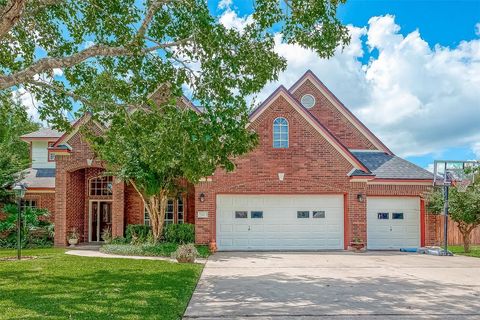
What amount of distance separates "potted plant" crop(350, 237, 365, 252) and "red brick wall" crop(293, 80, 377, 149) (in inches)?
218

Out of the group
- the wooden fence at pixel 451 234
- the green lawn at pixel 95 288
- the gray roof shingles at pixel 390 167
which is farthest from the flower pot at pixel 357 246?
the green lawn at pixel 95 288

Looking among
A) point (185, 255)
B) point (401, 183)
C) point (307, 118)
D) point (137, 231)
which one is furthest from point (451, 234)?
point (137, 231)

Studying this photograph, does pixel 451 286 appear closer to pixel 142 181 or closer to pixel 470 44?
pixel 470 44

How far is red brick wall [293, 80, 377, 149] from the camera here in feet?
71.1

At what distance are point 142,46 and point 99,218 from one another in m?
12.5

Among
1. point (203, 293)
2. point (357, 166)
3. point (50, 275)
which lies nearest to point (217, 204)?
point (357, 166)

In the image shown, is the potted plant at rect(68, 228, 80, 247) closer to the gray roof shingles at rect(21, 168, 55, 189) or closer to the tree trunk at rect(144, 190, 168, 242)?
the gray roof shingles at rect(21, 168, 55, 189)

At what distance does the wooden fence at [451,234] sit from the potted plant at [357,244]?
393cm

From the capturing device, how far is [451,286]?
9.72 metres

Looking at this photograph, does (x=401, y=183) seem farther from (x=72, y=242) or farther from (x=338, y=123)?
(x=72, y=242)

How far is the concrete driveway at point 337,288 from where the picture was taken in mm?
7232

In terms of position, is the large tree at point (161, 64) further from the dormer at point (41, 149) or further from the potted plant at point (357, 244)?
the dormer at point (41, 149)

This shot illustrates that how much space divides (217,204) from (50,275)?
7.94 meters

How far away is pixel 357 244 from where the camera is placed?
17.5 meters
